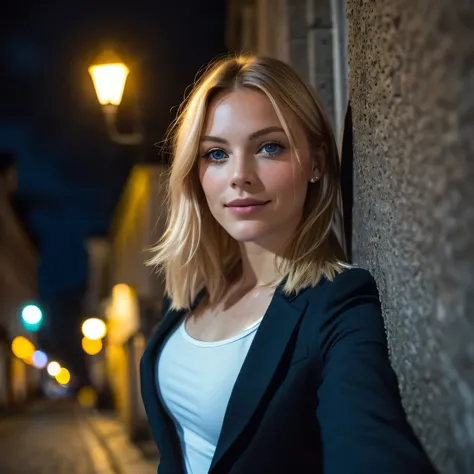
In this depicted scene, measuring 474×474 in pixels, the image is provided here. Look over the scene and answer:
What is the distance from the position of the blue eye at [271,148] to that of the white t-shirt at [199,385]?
0.45 metres

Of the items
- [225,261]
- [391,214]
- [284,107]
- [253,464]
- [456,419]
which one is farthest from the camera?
[225,261]

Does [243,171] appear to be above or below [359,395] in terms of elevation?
above

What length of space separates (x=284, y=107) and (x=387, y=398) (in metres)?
0.87

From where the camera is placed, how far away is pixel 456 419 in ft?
3.89

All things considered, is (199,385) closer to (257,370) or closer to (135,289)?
(257,370)

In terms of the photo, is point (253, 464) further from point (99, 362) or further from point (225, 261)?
point (99, 362)

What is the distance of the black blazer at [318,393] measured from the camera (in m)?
1.43

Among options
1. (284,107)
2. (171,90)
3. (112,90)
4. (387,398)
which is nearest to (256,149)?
(284,107)

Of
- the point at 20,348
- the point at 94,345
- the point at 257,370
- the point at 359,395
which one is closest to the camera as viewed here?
the point at 359,395

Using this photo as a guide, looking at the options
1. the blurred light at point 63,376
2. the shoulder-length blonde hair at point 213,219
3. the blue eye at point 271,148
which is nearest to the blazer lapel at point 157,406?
the shoulder-length blonde hair at point 213,219

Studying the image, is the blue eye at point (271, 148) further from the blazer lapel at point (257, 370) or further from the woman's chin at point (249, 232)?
→ the blazer lapel at point (257, 370)

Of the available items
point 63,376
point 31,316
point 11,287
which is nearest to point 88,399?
point 11,287

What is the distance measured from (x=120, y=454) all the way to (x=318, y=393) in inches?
454

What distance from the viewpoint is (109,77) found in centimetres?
779
